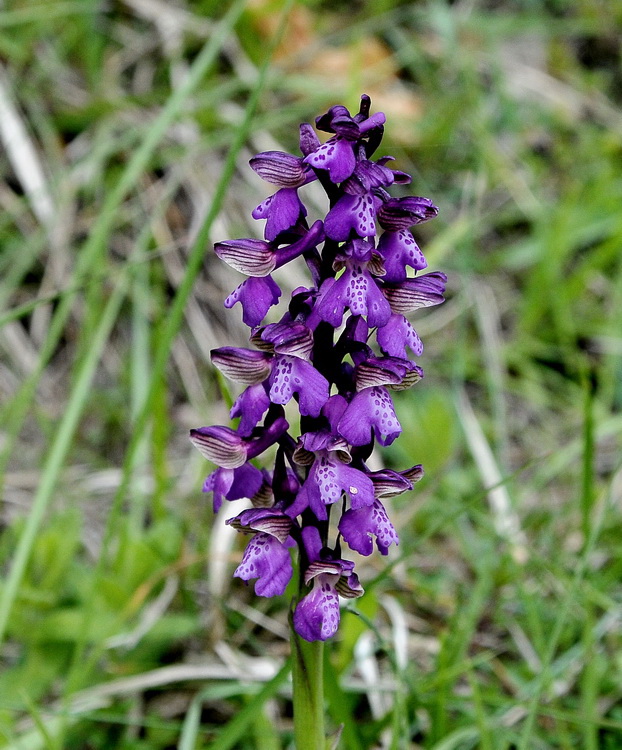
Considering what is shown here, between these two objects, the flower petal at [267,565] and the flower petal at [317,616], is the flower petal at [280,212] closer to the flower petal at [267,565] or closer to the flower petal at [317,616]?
the flower petal at [267,565]

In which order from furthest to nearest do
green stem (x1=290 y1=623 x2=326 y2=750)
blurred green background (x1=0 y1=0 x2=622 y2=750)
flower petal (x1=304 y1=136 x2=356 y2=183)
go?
blurred green background (x1=0 y1=0 x2=622 y2=750) → green stem (x1=290 y1=623 x2=326 y2=750) → flower petal (x1=304 y1=136 x2=356 y2=183)

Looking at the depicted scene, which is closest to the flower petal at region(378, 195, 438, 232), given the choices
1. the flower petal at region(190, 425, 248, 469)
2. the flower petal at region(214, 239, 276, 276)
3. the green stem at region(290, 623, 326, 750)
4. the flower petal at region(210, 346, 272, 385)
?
the flower petal at region(214, 239, 276, 276)

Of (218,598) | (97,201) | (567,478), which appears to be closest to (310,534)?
(218,598)

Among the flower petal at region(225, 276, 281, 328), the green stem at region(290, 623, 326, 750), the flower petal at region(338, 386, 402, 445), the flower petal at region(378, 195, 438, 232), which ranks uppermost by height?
the flower petal at region(378, 195, 438, 232)

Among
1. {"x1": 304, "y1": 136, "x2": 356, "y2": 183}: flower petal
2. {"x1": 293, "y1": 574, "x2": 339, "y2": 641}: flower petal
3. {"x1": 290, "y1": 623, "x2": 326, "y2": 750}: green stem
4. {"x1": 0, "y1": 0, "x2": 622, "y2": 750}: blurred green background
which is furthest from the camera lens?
{"x1": 0, "y1": 0, "x2": 622, "y2": 750}: blurred green background

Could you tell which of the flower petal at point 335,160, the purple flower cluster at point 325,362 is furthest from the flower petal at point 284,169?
the flower petal at point 335,160

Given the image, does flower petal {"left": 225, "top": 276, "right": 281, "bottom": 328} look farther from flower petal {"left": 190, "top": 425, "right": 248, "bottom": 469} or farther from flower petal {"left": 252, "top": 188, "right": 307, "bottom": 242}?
flower petal {"left": 190, "top": 425, "right": 248, "bottom": 469}
